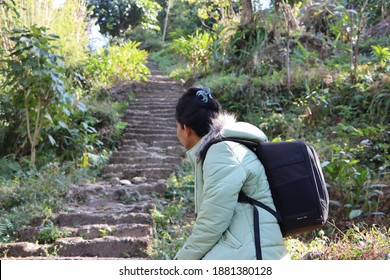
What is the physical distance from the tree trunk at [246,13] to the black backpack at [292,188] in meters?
8.65

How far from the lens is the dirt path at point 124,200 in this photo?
14.3 feet

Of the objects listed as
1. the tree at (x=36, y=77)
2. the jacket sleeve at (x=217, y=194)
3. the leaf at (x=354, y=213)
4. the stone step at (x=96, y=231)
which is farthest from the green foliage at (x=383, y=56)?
the jacket sleeve at (x=217, y=194)

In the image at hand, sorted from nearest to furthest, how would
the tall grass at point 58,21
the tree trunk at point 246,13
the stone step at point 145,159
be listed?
the stone step at point 145,159, the tall grass at point 58,21, the tree trunk at point 246,13

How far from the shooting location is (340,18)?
388 inches

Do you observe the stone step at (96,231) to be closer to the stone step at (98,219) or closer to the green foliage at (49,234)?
the green foliage at (49,234)

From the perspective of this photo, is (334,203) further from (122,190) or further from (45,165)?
(45,165)

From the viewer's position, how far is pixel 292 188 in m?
2.12

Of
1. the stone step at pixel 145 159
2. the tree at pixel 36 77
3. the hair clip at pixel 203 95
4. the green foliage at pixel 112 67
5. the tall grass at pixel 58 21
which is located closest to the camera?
the hair clip at pixel 203 95

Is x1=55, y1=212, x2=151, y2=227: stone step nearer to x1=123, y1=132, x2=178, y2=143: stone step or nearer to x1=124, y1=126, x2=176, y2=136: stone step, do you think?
x1=123, y1=132, x2=178, y2=143: stone step

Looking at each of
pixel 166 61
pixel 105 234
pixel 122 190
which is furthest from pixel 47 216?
pixel 166 61

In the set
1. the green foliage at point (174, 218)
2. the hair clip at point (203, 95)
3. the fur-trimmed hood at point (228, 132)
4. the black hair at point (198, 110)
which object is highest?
the hair clip at point (203, 95)

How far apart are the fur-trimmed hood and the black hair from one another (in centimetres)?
5

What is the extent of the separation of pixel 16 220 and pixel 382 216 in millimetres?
3447

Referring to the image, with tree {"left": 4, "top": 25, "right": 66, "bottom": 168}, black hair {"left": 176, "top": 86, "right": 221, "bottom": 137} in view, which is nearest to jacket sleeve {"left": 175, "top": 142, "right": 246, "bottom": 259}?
black hair {"left": 176, "top": 86, "right": 221, "bottom": 137}
